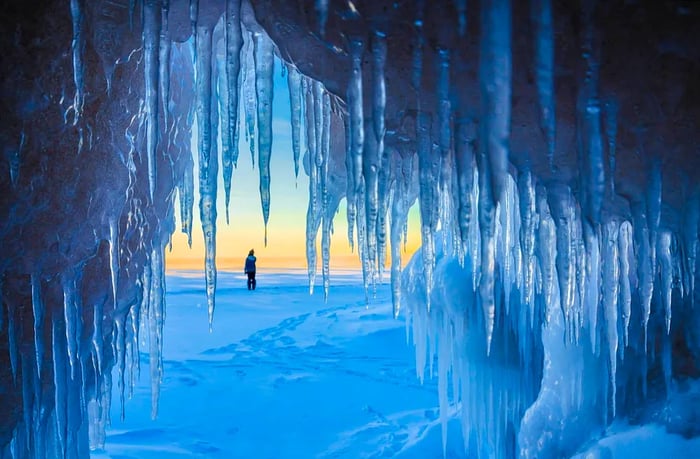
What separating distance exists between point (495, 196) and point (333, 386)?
37.4 ft

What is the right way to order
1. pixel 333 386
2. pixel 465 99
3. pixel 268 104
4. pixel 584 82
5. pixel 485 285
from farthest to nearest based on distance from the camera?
pixel 333 386
pixel 268 104
pixel 485 285
pixel 465 99
pixel 584 82

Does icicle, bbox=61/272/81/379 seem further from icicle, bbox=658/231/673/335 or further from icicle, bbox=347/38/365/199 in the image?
icicle, bbox=658/231/673/335

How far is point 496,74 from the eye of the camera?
1884mm

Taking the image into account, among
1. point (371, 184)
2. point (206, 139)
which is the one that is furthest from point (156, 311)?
point (371, 184)

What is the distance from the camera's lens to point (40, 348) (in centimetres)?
288

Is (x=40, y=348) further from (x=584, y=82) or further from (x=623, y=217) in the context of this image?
(x=623, y=217)

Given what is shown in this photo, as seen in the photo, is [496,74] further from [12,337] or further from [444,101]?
[12,337]

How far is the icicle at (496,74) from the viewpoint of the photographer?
186cm

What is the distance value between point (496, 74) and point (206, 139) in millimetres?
1457

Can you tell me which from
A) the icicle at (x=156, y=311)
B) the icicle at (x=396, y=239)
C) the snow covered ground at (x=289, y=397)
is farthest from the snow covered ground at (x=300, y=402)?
the icicle at (x=156, y=311)

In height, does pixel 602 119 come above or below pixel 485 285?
above

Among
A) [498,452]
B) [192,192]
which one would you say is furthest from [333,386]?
[192,192]

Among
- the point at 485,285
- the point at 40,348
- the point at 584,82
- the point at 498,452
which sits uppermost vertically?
the point at 584,82

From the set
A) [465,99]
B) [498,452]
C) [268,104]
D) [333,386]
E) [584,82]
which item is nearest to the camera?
[584,82]
